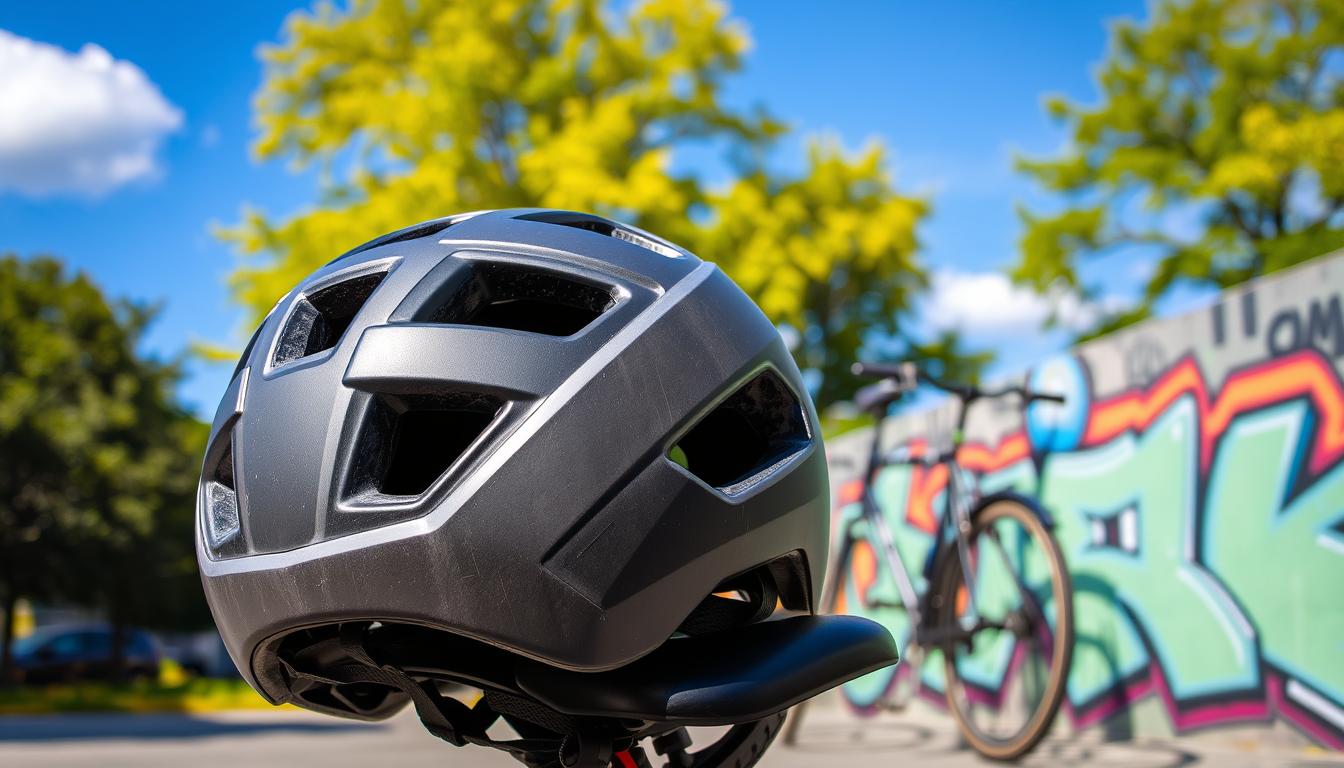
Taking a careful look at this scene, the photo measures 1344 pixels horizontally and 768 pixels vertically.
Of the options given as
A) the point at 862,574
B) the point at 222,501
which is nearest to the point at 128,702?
the point at 862,574

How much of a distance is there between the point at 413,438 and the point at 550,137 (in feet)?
55.2

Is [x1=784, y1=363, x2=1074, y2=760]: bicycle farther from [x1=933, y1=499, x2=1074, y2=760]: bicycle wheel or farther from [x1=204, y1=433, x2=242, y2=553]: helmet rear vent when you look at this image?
[x1=204, y1=433, x2=242, y2=553]: helmet rear vent

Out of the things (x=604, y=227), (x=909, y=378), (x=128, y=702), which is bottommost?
(x=128, y=702)

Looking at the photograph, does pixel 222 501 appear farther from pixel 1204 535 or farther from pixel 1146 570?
pixel 1146 570

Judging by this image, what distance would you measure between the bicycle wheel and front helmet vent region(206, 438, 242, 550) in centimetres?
317

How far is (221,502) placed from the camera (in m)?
1.34

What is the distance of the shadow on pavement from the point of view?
8.85m

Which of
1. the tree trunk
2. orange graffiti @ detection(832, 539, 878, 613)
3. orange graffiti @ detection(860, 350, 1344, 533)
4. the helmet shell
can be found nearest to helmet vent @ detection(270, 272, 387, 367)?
the helmet shell

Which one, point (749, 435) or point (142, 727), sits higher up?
point (749, 435)

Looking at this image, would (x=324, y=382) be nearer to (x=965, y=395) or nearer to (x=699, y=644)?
(x=699, y=644)

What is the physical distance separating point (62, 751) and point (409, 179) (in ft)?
33.2

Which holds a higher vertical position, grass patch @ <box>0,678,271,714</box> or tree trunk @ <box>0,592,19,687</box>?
tree trunk @ <box>0,592,19,687</box>

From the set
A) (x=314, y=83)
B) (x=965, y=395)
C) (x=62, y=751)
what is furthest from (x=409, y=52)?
(x=965, y=395)

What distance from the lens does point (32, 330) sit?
1981cm
